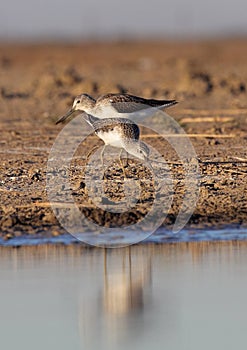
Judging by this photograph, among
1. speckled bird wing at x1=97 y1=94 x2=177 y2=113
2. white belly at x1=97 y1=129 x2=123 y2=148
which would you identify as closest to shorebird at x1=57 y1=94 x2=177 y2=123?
speckled bird wing at x1=97 y1=94 x2=177 y2=113

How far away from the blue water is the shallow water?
5.2 inches

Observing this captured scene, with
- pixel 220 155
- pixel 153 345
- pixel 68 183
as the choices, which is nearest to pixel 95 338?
pixel 153 345

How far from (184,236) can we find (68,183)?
6.69ft

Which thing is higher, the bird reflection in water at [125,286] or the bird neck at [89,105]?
the bird neck at [89,105]

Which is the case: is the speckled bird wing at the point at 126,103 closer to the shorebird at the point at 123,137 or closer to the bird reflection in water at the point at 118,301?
the shorebird at the point at 123,137

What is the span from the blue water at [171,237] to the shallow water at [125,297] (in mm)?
133

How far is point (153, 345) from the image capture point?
693 cm

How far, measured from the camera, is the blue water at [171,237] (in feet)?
31.3

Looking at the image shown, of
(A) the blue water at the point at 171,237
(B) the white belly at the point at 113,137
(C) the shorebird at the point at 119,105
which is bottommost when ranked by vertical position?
(A) the blue water at the point at 171,237

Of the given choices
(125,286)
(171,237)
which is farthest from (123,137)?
(125,286)

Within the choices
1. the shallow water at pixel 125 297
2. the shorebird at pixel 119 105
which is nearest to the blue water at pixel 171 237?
the shallow water at pixel 125 297

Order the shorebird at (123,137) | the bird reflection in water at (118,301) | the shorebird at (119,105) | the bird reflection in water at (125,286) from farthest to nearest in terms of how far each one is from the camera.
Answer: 1. the shorebird at (119,105)
2. the shorebird at (123,137)
3. the bird reflection in water at (125,286)
4. the bird reflection in water at (118,301)

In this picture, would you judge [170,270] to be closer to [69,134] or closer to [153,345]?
[153,345]

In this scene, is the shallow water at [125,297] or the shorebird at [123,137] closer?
the shallow water at [125,297]
